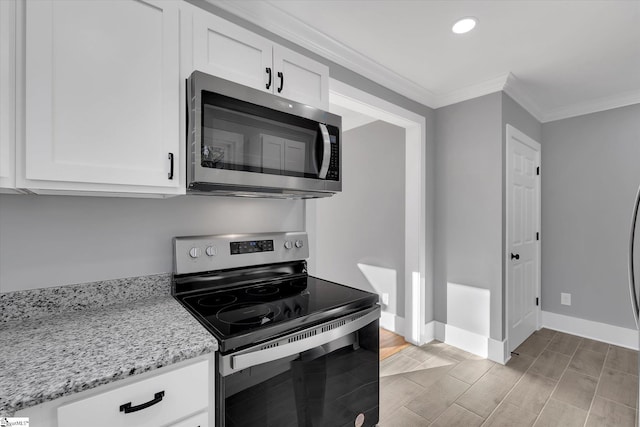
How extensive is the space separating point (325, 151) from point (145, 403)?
1237 millimetres

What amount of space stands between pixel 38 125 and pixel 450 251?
3.06 m

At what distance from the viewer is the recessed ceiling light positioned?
1856mm

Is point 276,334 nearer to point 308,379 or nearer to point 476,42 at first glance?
point 308,379

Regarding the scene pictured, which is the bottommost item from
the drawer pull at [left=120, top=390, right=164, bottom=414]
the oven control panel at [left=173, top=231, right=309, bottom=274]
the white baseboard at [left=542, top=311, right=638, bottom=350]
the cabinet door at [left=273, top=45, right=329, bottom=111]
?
the white baseboard at [left=542, top=311, right=638, bottom=350]

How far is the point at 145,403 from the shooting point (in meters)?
0.87

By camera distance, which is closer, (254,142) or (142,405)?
(142,405)

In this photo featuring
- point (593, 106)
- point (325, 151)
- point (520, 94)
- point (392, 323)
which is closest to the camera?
point (325, 151)

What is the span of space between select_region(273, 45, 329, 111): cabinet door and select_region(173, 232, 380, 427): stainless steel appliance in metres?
0.82

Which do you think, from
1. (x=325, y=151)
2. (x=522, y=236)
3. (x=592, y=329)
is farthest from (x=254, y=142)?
(x=592, y=329)

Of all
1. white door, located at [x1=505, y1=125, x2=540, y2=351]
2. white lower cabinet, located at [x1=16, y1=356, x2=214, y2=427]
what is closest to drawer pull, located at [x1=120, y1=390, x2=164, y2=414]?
white lower cabinet, located at [x1=16, y1=356, x2=214, y2=427]

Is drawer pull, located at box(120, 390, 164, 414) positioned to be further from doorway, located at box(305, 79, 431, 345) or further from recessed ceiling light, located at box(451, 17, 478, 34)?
recessed ceiling light, located at box(451, 17, 478, 34)

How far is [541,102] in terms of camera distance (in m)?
3.18

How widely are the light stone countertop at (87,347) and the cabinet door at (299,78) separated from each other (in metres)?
1.17

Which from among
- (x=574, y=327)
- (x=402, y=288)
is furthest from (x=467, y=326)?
(x=574, y=327)
